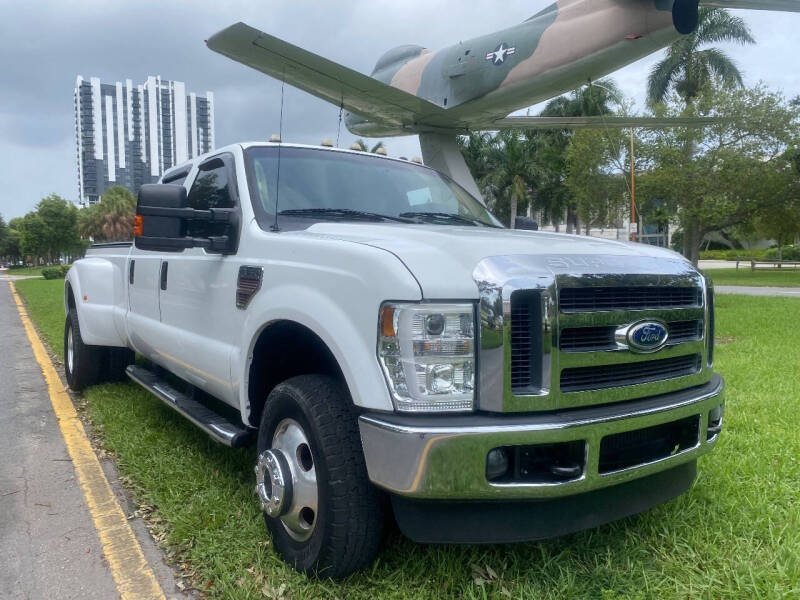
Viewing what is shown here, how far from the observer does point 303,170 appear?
11.8 ft

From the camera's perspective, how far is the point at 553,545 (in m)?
2.90

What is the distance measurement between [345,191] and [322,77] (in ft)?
22.2

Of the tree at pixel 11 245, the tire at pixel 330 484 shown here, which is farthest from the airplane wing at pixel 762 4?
the tree at pixel 11 245

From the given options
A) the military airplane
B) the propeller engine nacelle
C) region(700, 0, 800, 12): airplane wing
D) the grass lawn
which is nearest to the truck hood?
the grass lawn

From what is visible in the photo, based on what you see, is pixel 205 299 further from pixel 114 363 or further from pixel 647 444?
pixel 114 363

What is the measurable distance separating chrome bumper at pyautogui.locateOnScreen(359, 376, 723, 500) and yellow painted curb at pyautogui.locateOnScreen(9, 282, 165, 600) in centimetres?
121

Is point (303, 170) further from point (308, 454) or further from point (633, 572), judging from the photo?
point (633, 572)

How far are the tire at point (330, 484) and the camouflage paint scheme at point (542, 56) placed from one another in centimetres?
821

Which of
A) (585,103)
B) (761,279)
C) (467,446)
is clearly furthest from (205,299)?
(585,103)

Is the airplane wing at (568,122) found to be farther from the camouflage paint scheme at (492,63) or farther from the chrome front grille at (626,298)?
the chrome front grille at (626,298)

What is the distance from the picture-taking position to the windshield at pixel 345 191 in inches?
134

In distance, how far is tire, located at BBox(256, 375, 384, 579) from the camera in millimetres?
2404

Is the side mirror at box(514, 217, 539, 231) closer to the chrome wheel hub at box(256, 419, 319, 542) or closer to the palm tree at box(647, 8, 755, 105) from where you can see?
the chrome wheel hub at box(256, 419, 319, 542)

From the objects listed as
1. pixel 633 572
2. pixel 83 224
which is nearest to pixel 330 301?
pixel 633 572
